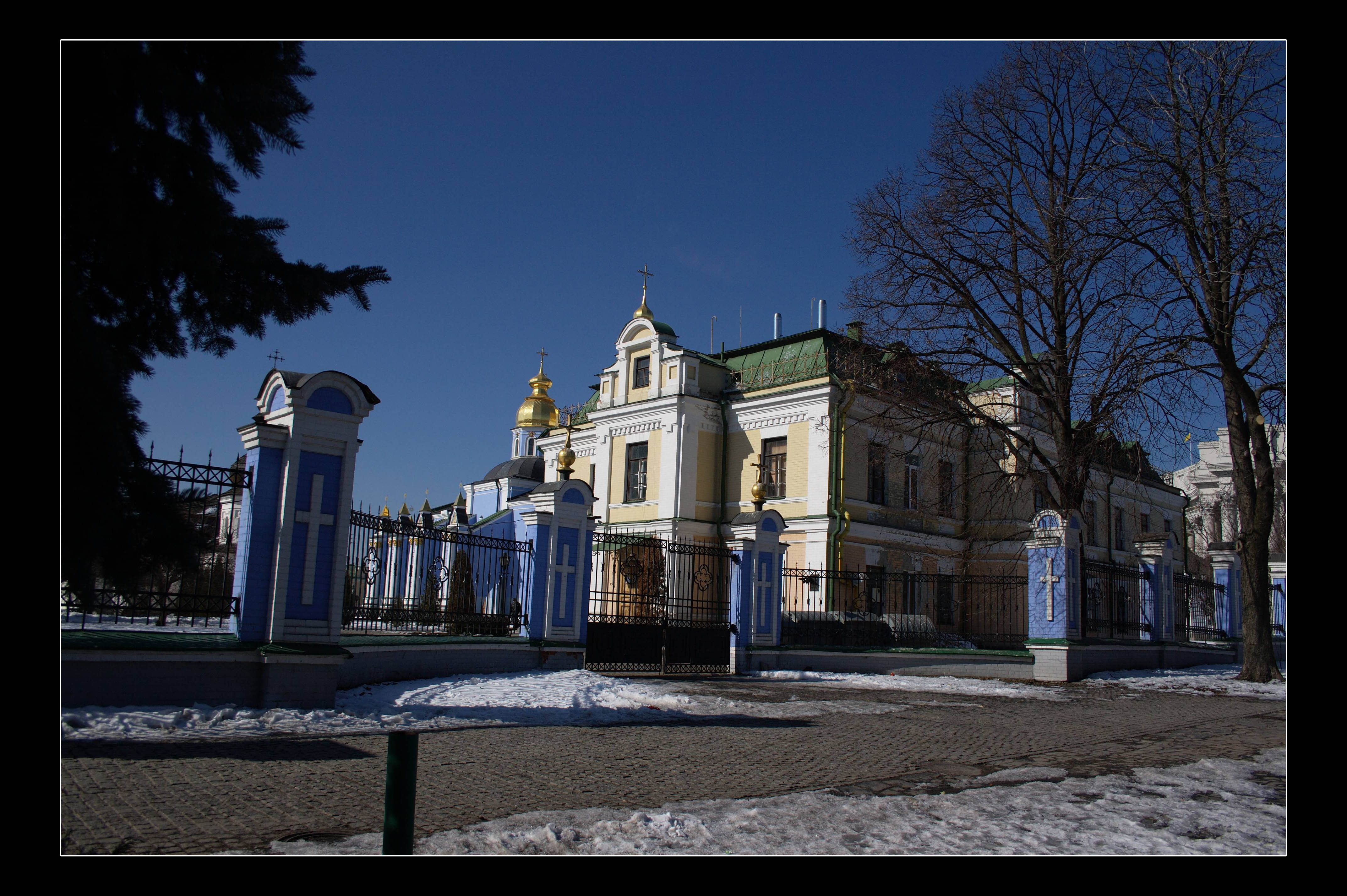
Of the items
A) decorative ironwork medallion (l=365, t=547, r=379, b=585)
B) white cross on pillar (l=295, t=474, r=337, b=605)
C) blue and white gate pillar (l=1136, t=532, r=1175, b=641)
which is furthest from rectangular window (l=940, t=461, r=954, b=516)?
white cross on pillar (l=295, t=474, r=337, b=605)

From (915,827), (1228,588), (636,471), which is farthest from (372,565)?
(1228,588)

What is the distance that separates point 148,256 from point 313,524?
137 inches

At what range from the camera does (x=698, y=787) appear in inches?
217

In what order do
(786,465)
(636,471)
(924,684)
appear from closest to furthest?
1. (924,684)
2. (786,465)
3. (636,471)

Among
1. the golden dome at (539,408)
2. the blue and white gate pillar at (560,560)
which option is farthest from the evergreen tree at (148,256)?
the golden dome at (539,408)

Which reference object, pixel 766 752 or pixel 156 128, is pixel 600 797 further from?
pixel 156 128

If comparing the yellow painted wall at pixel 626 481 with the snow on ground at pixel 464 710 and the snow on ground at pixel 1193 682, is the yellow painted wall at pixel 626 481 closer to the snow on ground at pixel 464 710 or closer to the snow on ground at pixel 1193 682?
the snow on ground at pixel 1193 682

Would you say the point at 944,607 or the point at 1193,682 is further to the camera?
the point at 944,607

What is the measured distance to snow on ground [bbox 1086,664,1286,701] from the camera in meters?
13.2

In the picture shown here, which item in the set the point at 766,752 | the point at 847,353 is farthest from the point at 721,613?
the point at 766,752

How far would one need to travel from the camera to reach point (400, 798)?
3070 millimetres

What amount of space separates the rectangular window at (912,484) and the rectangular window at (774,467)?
11.6 feet

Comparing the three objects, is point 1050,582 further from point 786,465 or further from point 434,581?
point 786,465

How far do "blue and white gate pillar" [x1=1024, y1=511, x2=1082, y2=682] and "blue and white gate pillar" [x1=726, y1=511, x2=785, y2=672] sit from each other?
395 centimetres
